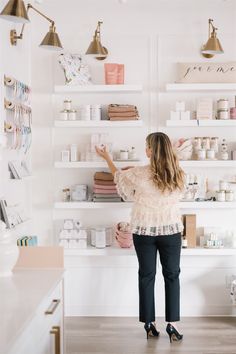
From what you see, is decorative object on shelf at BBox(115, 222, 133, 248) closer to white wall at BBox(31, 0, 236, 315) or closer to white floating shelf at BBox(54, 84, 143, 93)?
white wall at BBox(31, 0, 236, 315)

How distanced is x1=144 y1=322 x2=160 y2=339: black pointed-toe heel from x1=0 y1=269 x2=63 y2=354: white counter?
1420mm

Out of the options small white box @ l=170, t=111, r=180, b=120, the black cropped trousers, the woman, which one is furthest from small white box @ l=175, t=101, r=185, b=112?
the black cropped trousers

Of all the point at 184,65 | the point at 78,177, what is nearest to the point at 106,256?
the point at 78,177

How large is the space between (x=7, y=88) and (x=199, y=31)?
1.82m

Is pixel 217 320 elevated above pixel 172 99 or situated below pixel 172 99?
below

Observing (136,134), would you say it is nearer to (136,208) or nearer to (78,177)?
(78,177)

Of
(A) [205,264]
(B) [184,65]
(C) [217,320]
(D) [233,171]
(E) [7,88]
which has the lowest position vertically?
(C) [217,320]

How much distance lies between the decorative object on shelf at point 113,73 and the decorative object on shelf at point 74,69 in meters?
0.16

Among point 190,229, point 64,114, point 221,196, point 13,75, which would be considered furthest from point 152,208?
point 13,75

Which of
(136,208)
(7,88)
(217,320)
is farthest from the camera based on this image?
(217,320)

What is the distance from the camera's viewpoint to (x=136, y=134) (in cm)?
439

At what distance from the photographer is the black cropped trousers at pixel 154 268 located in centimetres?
371

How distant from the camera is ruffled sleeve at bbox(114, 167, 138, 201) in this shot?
3.72 metres

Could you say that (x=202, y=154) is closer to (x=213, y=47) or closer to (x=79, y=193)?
(x=213, y=47)
